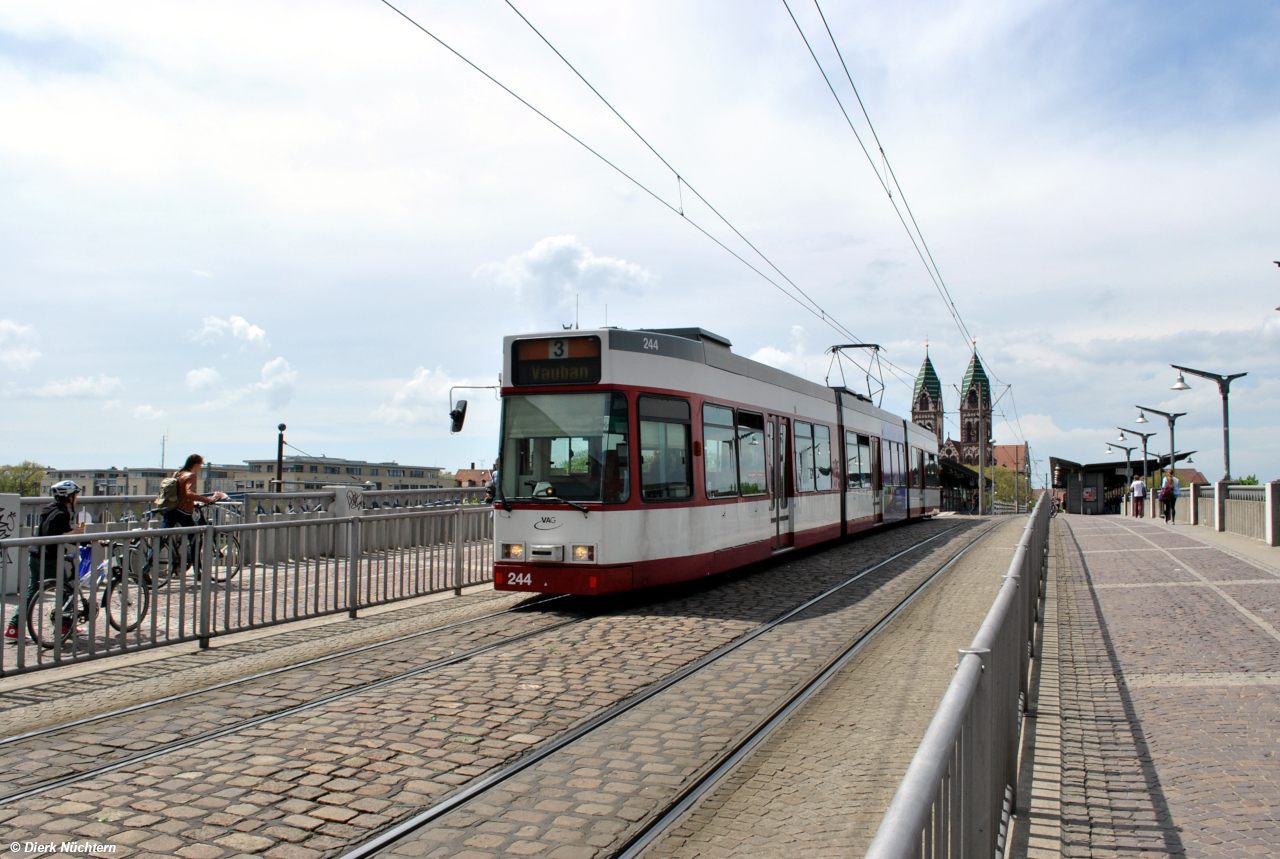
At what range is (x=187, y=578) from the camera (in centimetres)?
838

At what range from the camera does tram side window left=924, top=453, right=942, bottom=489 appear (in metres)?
32.1

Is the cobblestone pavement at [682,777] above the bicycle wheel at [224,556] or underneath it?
underneath

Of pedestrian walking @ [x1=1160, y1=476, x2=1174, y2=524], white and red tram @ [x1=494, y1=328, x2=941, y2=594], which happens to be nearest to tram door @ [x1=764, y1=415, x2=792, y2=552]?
white and red tram @ [x1=494, y1=328, x2=941, y2=594]

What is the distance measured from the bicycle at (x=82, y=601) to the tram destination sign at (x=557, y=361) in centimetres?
463

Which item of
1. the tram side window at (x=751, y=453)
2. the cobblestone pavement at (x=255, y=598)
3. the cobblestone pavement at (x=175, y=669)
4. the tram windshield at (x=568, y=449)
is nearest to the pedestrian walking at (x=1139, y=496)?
the tram side window at (x=751, y=453)

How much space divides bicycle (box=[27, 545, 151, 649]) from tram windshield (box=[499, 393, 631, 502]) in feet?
13.4

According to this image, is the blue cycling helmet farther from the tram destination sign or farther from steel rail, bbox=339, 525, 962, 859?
steel rail, bbox=339, 525, 962, 859

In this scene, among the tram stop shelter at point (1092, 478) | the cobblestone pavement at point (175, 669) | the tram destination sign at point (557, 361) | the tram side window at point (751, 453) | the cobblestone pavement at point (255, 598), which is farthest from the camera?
the tram stop shelter at point (1092, 478)

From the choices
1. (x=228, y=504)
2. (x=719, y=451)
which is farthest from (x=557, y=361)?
(x=228, y=504)

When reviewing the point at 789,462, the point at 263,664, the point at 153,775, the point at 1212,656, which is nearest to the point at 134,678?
Result: the point at 263,664

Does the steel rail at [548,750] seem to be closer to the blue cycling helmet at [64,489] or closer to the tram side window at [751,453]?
the tram side window at [751,453]

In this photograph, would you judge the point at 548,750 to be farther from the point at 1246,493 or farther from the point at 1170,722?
the point at 1246,493

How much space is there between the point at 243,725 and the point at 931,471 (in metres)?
30.4

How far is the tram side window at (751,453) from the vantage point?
1331 centimetres
